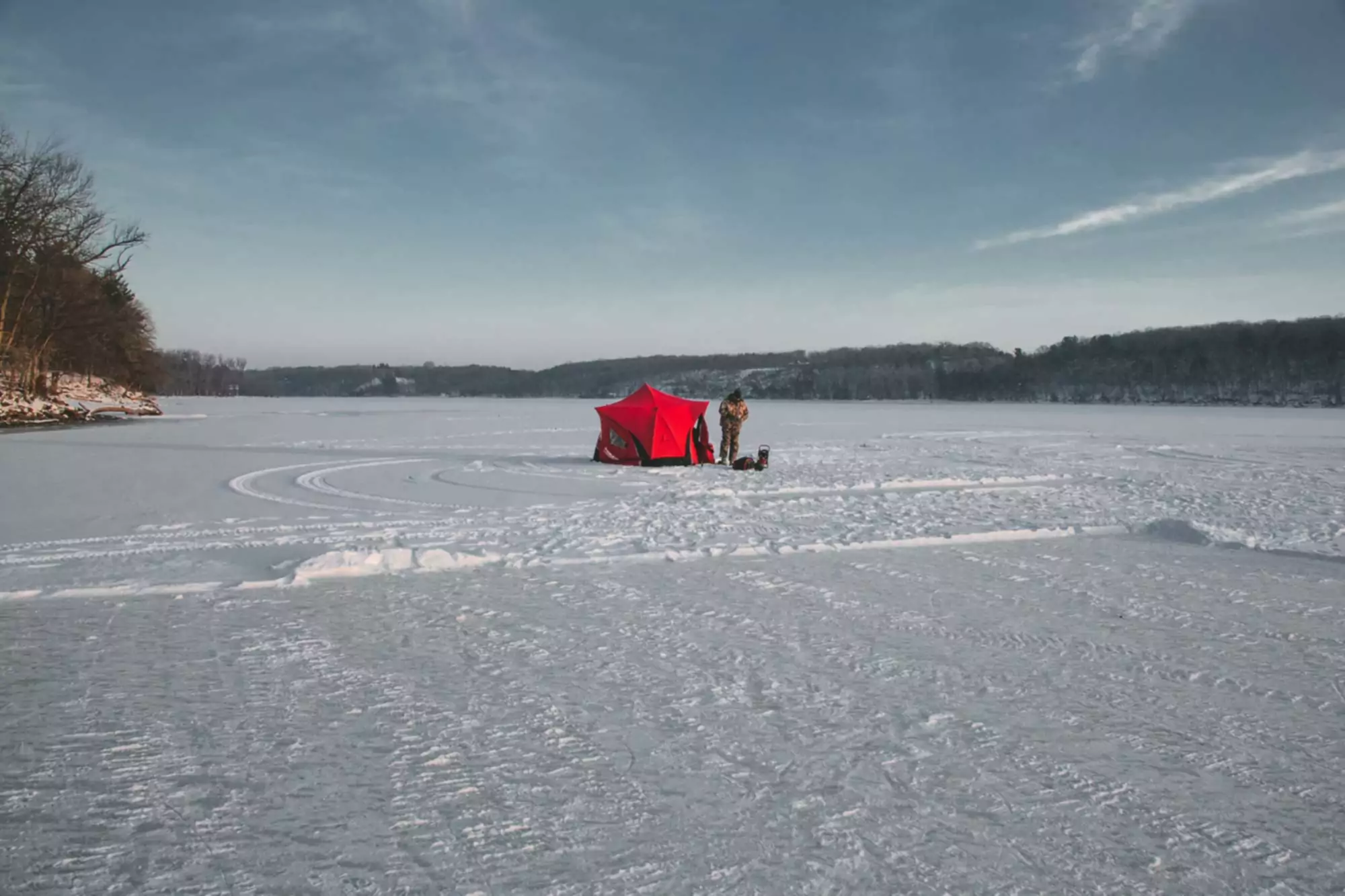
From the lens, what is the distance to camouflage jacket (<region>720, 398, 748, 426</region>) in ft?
48.9

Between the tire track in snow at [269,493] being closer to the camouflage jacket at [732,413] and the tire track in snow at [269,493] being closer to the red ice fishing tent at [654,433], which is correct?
the red ice fishing tent at [654,433]

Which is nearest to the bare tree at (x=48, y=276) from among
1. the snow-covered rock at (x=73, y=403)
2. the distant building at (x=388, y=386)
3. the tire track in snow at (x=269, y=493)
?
the snow-covered rock at (x=73, y=403)

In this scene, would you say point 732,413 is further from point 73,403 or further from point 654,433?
point 73,403

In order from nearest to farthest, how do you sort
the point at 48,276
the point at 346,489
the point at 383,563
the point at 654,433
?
the point at 383,563
the point at 346,489
the point at 654,433
the point at 48,276

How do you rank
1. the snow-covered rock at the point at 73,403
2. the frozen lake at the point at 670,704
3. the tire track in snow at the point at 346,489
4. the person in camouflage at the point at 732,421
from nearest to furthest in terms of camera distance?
the frozen lake at the point at 670,704
the tire track in snow at the point at 346,489
the person in camouflage at the point at 732,421
the snow-covered rock at the point at 73,403

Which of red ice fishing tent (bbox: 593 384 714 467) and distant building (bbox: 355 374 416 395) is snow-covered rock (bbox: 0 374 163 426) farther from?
distant building (bbox: 355 374 416 395)

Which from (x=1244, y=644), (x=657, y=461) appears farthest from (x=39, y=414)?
(x=1244, y=644)

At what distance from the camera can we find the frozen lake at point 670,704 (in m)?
2.47

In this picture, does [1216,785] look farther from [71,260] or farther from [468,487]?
[71,260]

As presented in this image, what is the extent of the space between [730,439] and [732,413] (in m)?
0.49

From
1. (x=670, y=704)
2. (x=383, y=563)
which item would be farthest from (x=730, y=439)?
(x=670, y=704)

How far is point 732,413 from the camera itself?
49.0 ft

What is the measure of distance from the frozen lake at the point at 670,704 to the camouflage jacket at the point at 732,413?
5.85 meters

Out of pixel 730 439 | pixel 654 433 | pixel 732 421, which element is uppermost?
pixel 732 421
